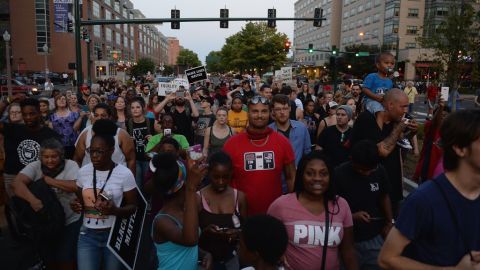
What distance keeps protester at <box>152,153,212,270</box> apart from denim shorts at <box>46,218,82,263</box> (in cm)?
136

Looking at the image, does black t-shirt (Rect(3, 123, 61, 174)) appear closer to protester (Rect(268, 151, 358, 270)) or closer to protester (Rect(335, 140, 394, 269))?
protester (Rect(268, 151, 358, 270))

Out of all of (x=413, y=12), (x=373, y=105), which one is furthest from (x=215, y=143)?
(x=413, y=12)

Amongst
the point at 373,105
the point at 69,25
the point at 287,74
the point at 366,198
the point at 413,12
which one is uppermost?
the point at 413,12

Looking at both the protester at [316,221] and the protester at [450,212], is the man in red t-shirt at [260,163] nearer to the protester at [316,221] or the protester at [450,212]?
the protester at [316,221]

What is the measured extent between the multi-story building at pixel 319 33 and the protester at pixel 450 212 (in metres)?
90.4

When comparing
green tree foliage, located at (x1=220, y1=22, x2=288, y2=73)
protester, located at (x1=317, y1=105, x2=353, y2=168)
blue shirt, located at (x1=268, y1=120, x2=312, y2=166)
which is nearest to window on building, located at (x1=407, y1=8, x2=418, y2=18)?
green tree foliage, located at (x1=220, y1=22, x2=288, y2=73)

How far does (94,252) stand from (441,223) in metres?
2.74

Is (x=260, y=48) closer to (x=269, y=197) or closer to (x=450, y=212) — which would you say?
(x=269, y=197)

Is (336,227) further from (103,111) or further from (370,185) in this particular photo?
(103,111)

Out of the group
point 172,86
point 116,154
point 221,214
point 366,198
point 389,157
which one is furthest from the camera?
point 172,86

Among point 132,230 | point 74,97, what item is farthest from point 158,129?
point 132,230

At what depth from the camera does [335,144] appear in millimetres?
5887

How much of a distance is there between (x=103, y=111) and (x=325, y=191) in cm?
386

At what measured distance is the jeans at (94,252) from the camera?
3.49 meters
